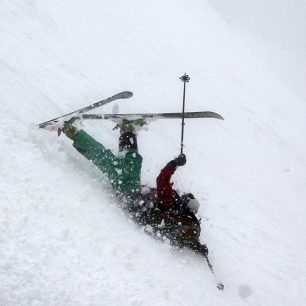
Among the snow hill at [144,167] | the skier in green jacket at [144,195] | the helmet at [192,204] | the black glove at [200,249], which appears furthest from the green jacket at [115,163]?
the black glove at [200,249]

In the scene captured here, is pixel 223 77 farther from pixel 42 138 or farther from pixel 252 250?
pixel 42 138

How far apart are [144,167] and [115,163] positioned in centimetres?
206

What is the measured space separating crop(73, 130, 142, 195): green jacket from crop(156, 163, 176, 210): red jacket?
40 cm

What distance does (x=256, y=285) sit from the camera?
6863 mm

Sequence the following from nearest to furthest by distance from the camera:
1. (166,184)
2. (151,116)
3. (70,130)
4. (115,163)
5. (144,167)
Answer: (166,184), (115,163), (70,130), (151,116), (144,167)

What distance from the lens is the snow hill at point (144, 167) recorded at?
15.7 ft

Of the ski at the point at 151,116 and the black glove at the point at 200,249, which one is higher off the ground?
the ski at the point at 151,116

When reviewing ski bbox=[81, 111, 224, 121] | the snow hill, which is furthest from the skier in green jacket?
ski bbox=[81, 111, 224, 121]

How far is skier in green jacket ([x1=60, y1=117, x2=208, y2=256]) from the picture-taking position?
6.32 m

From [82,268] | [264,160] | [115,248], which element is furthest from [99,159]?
[264,160]

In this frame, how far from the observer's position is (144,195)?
6.64 meters

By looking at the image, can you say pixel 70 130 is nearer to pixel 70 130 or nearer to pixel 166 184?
pixel 70 130

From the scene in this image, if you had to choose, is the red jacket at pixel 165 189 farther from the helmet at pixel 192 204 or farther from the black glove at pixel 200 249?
the black glove at pixel 200 249

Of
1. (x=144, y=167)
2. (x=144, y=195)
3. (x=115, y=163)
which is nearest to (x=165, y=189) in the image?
(x=144, y=195)
